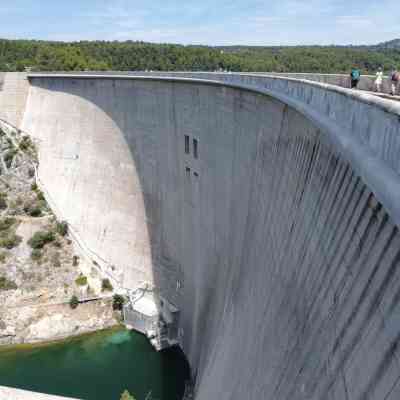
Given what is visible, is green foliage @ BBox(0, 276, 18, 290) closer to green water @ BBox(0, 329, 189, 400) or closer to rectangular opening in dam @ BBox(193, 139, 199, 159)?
green water @ BBox(0, 329, 189, 400)

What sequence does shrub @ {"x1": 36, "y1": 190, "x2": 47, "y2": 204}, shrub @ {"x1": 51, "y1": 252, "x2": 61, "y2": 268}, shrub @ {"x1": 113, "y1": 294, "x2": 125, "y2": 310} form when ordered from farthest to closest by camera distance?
shrub @ {"x1": 36, "y1": 190, "x2": 47, "y2": 204}
shrub @ {"x1": 51, "y1": 252, "x2": 61, "y2": 268}
shrub @ {"x1": 113, "y1": 294, "x2": 125, "y2": 310}

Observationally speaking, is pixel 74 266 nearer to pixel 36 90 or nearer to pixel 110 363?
pixel 110 363

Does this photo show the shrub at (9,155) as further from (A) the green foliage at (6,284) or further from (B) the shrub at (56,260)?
(A) the green foliage at (6,284)

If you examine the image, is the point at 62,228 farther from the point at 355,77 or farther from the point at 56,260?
the point at 355,77

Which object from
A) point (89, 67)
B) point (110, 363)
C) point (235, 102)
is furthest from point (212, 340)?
point (89, 67)

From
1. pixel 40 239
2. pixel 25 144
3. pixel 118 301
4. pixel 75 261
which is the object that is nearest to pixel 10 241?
pixel 40 239

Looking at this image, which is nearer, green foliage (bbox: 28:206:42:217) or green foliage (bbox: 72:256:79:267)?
green foliage (bbox: 72:256:79:267)

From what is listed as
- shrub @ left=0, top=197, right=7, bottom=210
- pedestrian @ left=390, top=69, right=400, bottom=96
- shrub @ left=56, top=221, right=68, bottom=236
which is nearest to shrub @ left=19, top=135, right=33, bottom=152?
shrub @ left=0, top=197, right=7, bottom=210
